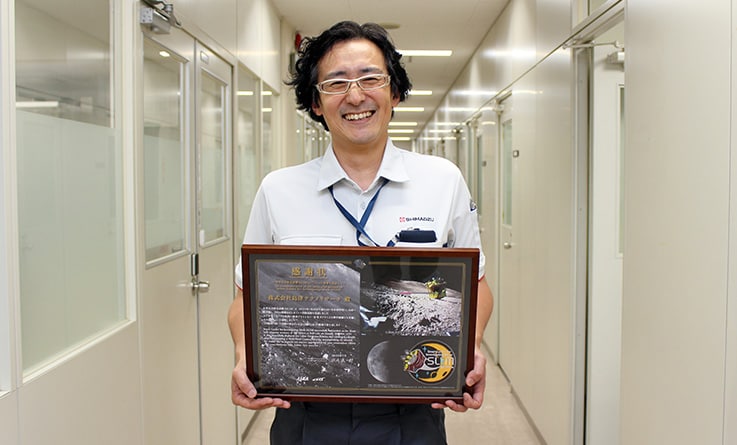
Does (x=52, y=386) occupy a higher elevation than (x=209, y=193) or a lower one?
lower

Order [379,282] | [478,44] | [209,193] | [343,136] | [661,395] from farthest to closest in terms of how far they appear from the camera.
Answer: [478,44] < [209,193] < [661,395] < [343,136] < [379,282]

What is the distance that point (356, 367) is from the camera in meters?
1.22

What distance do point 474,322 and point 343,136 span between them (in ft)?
1.71

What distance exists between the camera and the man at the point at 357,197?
4.37ft

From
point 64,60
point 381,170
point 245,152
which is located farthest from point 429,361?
point 245,152

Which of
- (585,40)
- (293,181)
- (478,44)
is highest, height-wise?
→ (478,44)

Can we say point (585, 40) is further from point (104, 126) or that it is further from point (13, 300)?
point (13, 300)

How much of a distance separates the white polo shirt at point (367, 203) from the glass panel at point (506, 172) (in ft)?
12.5

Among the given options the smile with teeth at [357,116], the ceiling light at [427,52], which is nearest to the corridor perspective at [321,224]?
the smile with teeth at [357,116]

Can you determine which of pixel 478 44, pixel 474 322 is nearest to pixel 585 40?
pixel 474 322

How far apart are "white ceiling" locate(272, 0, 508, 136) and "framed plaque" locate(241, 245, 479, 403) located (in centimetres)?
A: 420

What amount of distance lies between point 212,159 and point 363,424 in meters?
2.18

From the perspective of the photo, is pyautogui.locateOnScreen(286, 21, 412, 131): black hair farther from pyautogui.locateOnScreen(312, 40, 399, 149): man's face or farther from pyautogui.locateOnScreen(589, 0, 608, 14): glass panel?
pyautogui.locateOnScreen(589, 0, 608, 14): glass panel

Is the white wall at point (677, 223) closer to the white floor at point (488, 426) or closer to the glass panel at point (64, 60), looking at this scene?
the white floor at point (488, 426)
